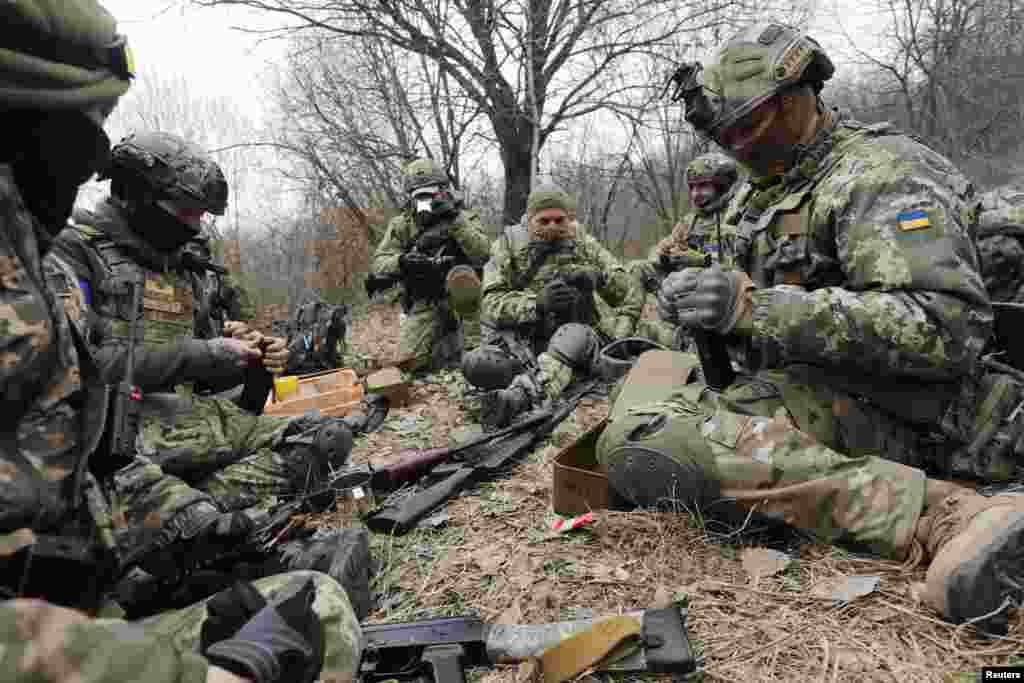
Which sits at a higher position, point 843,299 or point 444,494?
point 843,299

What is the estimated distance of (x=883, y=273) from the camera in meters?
2.09

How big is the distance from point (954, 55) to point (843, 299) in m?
12.9

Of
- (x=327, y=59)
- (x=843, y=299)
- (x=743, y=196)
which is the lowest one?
(x=843, y=299)

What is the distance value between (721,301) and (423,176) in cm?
474

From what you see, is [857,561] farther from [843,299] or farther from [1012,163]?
[1012,163]

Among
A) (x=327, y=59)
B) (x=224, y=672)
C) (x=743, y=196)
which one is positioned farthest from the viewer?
(x=327, y=59)

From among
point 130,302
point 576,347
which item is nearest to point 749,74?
point 576,347

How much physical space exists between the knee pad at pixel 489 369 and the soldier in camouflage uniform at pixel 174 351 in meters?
1.09

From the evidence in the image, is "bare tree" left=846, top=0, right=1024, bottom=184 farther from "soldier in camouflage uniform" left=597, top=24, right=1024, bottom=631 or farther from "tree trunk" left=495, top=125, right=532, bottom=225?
"soldier in camouflage uniform" left=597, top=24, right=1024, bottom=631

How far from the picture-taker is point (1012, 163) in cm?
1236

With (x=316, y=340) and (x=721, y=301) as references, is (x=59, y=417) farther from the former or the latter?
(x=316, y=340)

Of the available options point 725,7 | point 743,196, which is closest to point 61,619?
point 743,196

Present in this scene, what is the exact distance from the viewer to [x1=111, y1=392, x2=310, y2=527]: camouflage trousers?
10.2 ft

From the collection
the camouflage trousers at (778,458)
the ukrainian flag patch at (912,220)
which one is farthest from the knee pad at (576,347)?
the ukrainian flag patch at (912,220)
